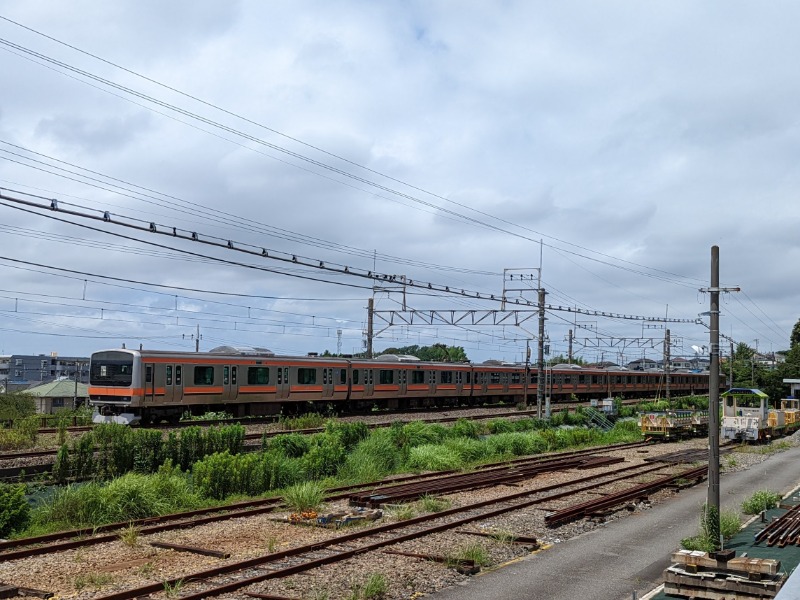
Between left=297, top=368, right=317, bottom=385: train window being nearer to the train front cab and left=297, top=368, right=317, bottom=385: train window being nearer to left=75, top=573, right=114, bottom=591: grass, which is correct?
the train front cab

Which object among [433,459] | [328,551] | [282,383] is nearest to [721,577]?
[328,551]

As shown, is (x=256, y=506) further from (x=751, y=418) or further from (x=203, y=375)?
(x=751, y=418)

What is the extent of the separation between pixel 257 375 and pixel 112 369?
6.30m

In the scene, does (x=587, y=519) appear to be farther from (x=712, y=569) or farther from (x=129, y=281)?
(x=129, y=281)

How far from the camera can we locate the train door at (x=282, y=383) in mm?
32094

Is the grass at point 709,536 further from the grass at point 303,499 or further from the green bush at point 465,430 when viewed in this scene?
the green bush at point 465,430

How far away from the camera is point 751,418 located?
99.6ft

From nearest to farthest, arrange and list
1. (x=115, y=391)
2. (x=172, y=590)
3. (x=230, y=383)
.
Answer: (x=172, y=590), (x=115, y=391), (x=230, y=383)

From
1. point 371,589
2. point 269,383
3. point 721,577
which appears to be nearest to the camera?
point 371,589

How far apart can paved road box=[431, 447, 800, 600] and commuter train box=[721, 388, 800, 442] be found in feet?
52.2

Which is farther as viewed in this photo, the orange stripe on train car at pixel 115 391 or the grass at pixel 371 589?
the orange stripe on train car at pixel 115 391

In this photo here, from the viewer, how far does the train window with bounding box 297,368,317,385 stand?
3332 centimetres

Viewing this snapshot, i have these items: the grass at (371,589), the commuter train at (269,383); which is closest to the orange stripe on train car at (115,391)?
the commuter train at (269,383)

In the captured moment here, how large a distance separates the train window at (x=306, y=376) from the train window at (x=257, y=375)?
6.67 ft
